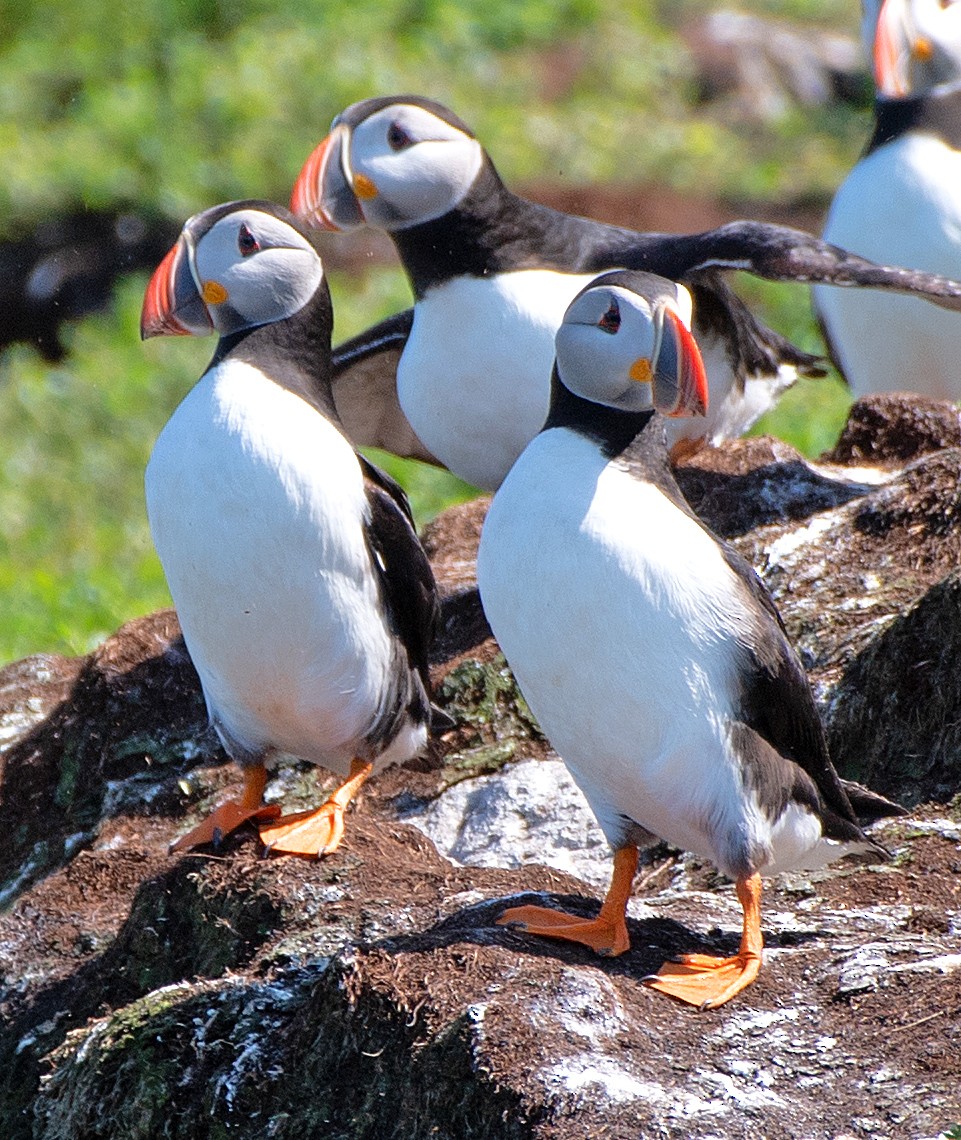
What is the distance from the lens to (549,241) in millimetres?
5996

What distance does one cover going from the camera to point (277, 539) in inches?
182

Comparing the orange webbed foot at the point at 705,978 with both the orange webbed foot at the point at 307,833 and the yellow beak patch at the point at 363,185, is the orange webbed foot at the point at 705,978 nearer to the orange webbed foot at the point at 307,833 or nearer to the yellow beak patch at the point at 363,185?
the orange webbed foot at the point at 307,833

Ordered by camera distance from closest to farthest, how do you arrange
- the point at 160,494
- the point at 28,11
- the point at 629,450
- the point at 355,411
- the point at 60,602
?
the point at 629,450, the point at 160,494, the point at 355,411, the point at 60,602, the point at 28,11

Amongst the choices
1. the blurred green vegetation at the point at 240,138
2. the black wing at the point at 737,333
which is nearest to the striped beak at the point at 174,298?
the black wing at the point at 737,333

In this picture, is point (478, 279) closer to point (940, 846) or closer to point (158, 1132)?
point (940, 846)

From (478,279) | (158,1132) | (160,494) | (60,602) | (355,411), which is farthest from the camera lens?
(60,602)

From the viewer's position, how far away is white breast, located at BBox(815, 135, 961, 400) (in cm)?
726

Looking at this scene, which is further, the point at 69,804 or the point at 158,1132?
the point at 69,804

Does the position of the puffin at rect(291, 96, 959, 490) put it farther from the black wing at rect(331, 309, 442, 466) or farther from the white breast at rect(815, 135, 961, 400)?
the white breast at rect(815, 135, 961, 400)

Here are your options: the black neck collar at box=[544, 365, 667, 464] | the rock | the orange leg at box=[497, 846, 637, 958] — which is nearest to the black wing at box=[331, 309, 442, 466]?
the black neck collar at box=[544, 365, 667, 464]

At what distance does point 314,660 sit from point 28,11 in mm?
13564

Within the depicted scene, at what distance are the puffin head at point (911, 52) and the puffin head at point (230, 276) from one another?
11.7 feet

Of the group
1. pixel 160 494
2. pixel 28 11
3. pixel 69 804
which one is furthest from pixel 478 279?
pixel 28 11

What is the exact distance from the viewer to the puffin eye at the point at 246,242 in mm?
4922
